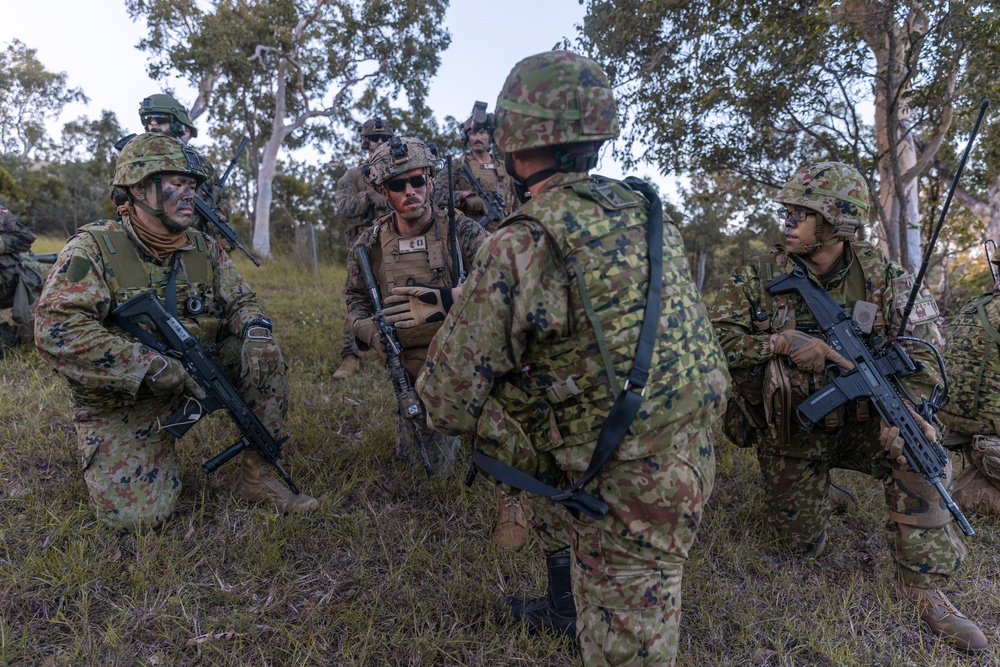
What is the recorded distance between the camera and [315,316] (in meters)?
7.76

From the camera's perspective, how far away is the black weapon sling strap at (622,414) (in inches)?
74.8

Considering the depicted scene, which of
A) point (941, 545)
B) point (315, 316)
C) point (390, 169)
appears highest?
point (390, 169)

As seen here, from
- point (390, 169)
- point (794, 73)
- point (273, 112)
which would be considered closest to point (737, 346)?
point (390, 169)

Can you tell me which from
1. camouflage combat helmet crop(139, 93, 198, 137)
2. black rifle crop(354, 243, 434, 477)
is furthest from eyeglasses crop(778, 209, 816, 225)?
camouflage combat helmet crop(139, 93, 198, 137)

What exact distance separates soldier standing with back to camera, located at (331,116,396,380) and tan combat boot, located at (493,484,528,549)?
2.77m

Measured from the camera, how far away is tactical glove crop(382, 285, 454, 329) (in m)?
3.30

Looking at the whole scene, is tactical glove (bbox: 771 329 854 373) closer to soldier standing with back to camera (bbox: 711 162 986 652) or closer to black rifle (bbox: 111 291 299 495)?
soldier standing with back to camera (bbox: 711 162 986 652)

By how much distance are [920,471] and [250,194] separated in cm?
2678

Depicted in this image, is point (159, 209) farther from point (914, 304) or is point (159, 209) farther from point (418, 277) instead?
point (914, 304)

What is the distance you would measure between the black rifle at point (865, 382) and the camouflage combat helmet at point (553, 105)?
5.87 feet

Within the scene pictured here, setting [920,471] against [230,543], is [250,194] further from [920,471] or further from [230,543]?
[920,471]

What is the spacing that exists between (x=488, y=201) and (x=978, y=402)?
432 centimetres

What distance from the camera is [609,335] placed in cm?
196

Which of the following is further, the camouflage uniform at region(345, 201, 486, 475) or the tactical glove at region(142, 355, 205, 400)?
the camouflage uniform at region(345, 201, 486, 475)
